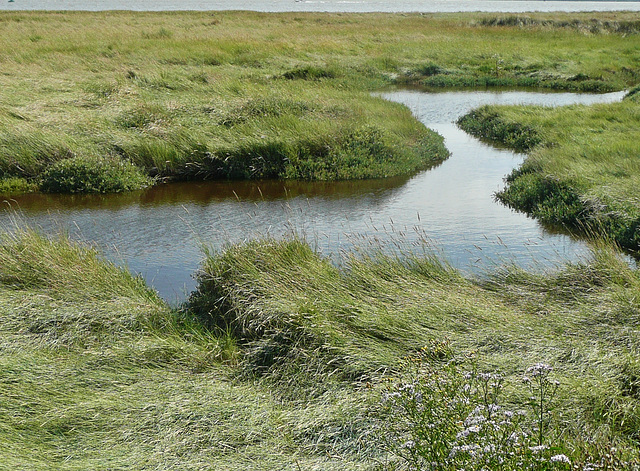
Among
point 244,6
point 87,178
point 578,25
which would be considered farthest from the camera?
point 244,6

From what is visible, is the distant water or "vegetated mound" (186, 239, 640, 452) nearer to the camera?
"vegetated mound" (186, 239, 640, 452)

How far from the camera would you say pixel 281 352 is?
21.0ft

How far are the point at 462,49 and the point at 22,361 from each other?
32758mm

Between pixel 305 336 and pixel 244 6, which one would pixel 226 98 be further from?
pixel 244 6

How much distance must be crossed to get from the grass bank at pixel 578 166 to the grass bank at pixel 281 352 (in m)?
2.61

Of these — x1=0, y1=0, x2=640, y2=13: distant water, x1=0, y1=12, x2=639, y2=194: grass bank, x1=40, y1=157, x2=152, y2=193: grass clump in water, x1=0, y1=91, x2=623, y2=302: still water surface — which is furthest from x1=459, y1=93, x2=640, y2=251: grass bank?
x1=0, y1=0, x2=640, y2=13: distant water

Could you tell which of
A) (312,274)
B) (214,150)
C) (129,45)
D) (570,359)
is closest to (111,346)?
(312,274)

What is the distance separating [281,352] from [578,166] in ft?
29.3

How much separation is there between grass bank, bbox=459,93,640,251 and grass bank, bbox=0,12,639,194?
2535 mm

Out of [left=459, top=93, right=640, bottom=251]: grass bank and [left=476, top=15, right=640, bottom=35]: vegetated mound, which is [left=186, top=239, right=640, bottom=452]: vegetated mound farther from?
[left=476, top=15, right=640, bottom=35]: vegetated mound

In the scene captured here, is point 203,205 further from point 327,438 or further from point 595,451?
point 595,451

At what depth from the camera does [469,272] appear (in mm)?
8406

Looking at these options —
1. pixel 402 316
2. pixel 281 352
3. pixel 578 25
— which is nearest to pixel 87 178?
pixel 281 352

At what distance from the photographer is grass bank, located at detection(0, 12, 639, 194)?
572 inches
